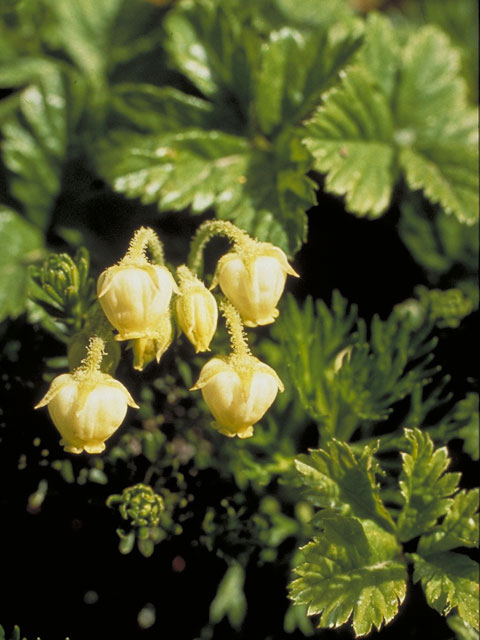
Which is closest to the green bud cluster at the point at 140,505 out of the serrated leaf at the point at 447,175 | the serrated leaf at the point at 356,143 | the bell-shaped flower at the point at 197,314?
the bell-shaped flower at the point at 197,314

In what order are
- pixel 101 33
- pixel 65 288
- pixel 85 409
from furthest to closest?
pixel 101 33 → pixel 65 288 → pixel 85 409

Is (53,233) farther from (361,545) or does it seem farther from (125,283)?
(361,545)

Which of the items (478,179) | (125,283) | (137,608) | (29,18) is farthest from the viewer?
(29,18)

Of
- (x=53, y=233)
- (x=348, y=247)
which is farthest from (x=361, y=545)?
(x=53, y=233)

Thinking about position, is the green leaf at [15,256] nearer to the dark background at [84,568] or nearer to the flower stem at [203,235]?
the dark background at [84,568]

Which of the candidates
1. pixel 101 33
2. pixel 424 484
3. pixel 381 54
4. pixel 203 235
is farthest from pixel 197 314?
pixel 101 33

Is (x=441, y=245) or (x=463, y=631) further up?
(x=441, y=245)

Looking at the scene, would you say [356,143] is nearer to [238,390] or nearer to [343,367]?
[343,367]
